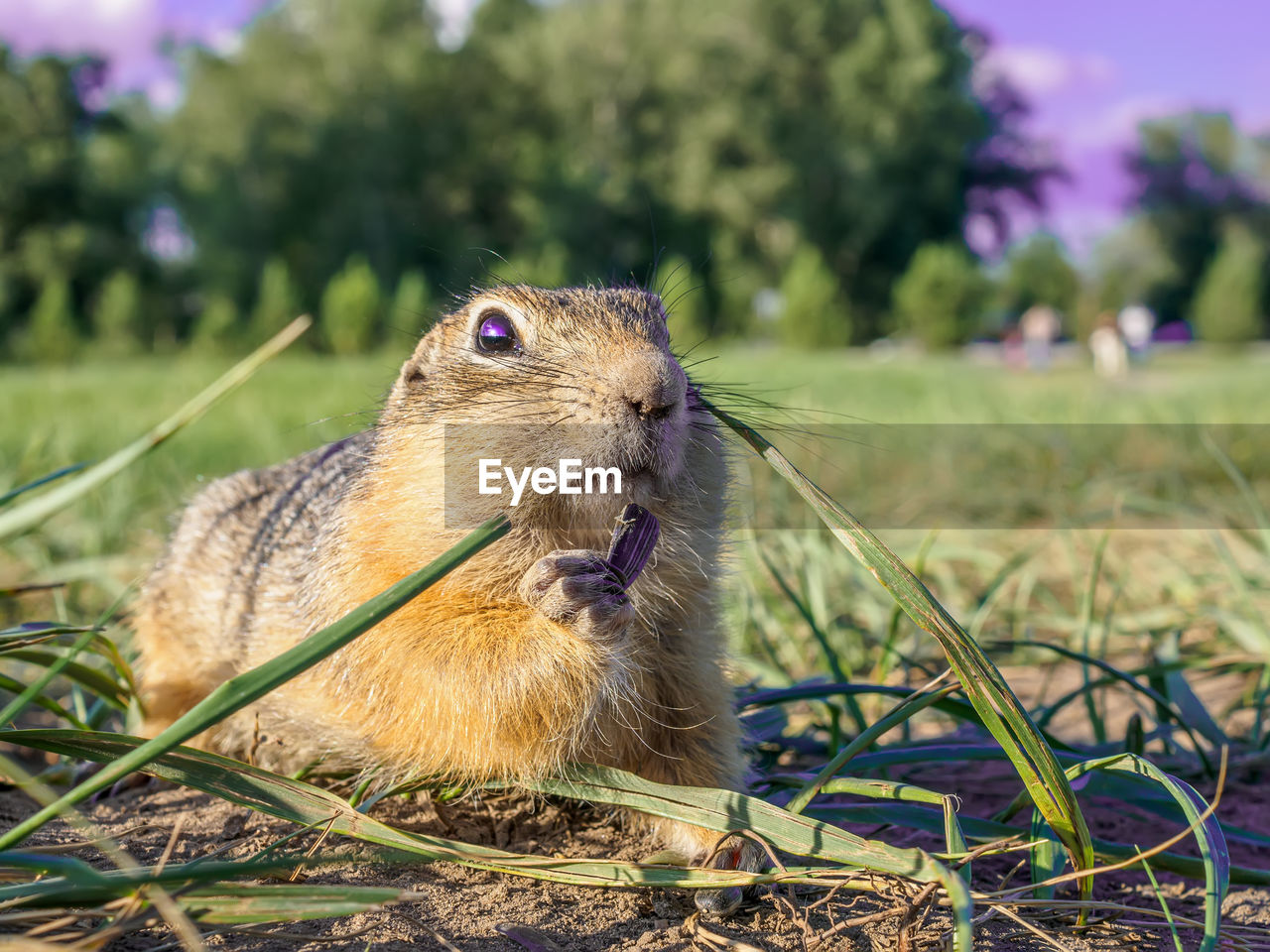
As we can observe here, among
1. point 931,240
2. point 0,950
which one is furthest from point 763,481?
point 931,240

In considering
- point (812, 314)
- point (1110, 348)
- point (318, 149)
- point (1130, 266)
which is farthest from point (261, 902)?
point (1130, 266)

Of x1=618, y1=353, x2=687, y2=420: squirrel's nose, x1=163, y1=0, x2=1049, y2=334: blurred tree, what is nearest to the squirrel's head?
x1=618, y1=353, x2=687, y2=420: squirrel's nose

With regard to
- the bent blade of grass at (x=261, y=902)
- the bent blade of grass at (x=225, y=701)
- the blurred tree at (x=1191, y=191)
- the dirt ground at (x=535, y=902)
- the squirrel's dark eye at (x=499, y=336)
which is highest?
the blurred tree at (x=1191, y=191)

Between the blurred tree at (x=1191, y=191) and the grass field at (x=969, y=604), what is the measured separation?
60913mm

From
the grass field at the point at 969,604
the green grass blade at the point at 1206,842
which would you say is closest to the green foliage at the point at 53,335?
the grass field at the point at 969,604

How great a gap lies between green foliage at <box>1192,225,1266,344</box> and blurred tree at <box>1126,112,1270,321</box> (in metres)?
14.3

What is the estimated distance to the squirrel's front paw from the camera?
5.69 ft

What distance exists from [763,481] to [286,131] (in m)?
42.5

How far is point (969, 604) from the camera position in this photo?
454cm

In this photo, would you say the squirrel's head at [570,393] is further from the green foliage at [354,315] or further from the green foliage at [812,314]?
the green foliage at [812,314]

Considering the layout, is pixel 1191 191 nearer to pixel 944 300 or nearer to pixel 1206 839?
pixel 944 300

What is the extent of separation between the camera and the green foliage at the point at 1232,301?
4384 centimetres

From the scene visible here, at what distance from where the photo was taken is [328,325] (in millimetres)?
27156

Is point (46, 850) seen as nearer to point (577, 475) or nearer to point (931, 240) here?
point (577, 475)
